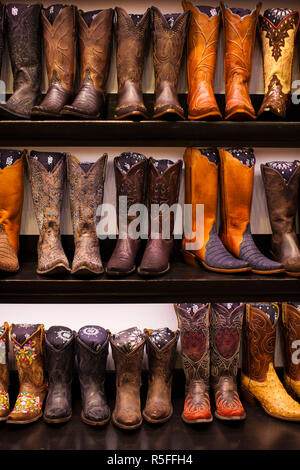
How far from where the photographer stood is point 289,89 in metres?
1.70

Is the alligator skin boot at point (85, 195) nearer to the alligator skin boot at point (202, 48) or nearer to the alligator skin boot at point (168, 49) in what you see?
the alligator skin boot at point (168, 49)

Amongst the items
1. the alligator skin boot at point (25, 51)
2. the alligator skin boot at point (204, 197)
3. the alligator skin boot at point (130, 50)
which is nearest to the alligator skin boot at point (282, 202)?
the alligator skin boot at point (204, 197)

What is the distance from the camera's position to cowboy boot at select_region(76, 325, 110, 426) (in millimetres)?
1585

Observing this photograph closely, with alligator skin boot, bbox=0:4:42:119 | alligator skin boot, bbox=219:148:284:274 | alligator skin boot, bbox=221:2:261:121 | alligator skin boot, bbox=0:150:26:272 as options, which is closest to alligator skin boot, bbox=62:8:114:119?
alligator skin boot, bbox=0:4:42:119

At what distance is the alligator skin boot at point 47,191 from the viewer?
1.67 m

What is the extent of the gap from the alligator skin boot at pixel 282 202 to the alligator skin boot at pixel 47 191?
99 centimetres

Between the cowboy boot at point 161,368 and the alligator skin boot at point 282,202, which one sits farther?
the alligator skin boot at point 282,202

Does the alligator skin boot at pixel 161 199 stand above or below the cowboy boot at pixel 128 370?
above

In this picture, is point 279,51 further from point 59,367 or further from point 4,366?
point 4,366

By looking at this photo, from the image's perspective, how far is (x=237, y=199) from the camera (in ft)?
5.71

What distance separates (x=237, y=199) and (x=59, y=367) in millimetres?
1151

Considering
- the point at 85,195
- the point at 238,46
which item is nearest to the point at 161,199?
the point at 85,195

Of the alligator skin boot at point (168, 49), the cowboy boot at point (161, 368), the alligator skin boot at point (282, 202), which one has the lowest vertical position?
the cowboy boot at point (161, 368)
